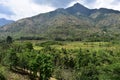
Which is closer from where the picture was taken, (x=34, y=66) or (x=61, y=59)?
(x=34, y=66)

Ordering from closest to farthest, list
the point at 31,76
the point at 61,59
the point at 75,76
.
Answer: the point at 31,76 → the point at 75,76 → the point at 61,59

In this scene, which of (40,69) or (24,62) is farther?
(24,62)

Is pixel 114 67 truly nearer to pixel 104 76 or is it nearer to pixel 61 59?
pixel 104 76

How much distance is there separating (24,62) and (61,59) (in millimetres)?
59978

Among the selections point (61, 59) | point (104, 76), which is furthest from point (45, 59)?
point (61, 59)

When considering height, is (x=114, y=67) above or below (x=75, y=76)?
above

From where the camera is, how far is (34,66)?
11788cm

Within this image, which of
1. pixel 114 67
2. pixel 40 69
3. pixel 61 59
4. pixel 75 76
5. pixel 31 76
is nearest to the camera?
pixel 114 67

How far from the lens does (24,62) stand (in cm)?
13850

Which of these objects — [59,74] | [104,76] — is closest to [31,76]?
[59,74]

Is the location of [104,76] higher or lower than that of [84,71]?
higher

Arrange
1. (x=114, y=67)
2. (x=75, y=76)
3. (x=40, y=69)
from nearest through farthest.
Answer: (x=114, y=67) → (x=40, y=69) → (x=75, y=76)

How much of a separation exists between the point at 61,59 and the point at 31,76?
6829 centimetres

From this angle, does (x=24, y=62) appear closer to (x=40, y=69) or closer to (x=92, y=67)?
(x=40, y=69)
